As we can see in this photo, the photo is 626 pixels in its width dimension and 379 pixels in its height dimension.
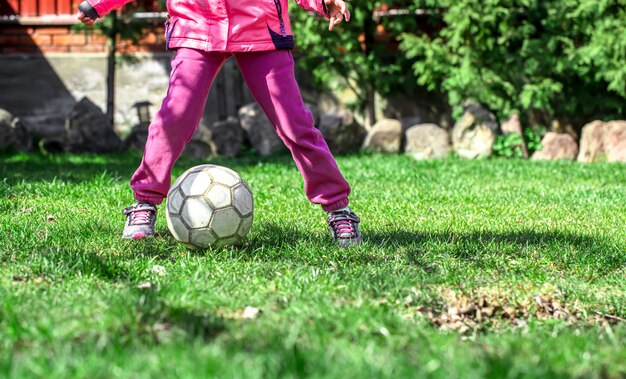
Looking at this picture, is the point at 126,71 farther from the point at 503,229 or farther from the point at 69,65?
the point at 503,229

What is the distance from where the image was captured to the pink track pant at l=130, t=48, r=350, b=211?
4387 millimetres

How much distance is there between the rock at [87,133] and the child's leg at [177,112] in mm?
6879

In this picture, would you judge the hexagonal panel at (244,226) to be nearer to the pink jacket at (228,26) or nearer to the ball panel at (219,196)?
the ball panel at (219,196)

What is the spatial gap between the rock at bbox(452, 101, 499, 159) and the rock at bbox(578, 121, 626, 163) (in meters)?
1.11

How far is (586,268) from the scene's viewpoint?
3.98 m

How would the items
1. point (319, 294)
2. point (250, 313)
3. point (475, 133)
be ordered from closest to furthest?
point (250, 313) → point (319, 294) → point (475, 133)

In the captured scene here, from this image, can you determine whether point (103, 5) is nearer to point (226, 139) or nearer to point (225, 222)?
point (225, 222)

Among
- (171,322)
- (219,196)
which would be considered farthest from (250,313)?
(219,196)

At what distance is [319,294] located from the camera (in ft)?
10.5

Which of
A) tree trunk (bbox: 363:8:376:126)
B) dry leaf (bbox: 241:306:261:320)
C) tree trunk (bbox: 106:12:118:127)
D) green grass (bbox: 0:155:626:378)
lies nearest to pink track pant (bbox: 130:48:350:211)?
green grass (bbox: 0:155:626:378)

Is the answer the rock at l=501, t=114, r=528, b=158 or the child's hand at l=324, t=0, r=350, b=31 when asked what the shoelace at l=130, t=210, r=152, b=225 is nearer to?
the child's hand at l=324, t=0, r=350, b=31

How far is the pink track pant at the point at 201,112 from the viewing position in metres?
4.39

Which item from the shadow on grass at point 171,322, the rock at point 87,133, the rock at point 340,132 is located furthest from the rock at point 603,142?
the shadow on grass at point 171,322

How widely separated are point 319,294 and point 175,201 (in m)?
1.22
